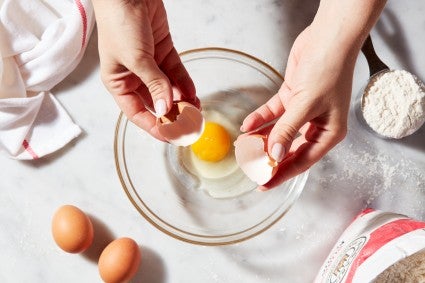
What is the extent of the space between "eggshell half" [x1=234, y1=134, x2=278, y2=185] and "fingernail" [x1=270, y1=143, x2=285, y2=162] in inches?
1.5

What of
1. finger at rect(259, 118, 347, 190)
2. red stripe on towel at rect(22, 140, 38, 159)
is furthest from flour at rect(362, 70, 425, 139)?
red stripe on towel at rect(22, 140, 38, 159)

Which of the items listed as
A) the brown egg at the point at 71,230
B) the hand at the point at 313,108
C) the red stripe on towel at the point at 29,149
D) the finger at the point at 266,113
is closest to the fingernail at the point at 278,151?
the hand at the point at 313,108

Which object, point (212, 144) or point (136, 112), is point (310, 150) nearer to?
point (212, 144)

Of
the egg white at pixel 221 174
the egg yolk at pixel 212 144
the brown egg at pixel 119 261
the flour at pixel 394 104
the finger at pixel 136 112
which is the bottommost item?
the brown egg at pixel 119 261

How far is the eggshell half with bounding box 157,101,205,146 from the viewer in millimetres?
979

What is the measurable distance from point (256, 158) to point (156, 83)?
219 millimetres

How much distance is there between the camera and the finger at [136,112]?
103 centimetres

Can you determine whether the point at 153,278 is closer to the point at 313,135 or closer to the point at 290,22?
the point at 313,135

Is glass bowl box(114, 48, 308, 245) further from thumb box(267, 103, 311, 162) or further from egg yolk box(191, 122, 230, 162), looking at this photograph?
thumb box(267, 103, 311, 162)

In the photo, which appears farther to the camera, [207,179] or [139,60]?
[207,179]

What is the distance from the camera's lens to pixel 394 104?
1105mm

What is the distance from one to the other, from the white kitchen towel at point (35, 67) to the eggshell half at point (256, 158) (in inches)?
13.9

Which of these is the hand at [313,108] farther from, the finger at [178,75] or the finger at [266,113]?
the finger at [178,75]

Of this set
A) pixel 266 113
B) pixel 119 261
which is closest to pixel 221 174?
pixel 266 113
